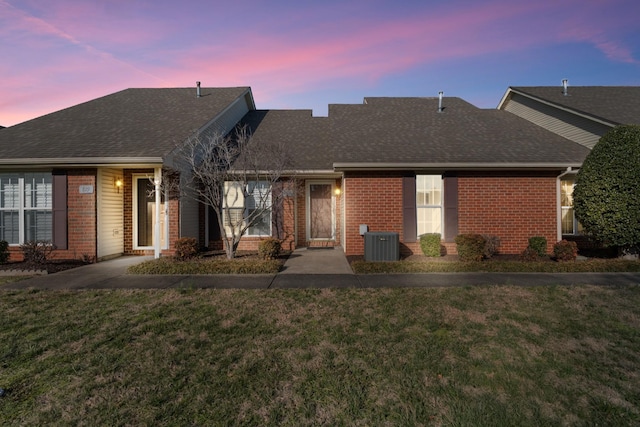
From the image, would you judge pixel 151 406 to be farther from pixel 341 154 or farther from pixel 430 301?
pixel 341 154

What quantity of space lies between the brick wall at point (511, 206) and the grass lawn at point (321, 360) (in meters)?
4.79

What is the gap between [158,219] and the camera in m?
9.73

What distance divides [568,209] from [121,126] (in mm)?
16851

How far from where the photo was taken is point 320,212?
1273cm

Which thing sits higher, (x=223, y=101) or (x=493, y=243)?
(x=223, y=101)

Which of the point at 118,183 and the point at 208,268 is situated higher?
the point at 118,183

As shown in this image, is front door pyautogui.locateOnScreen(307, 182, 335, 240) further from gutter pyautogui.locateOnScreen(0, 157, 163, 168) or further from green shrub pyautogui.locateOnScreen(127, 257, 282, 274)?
gutter pyautogui.locateOnScreen(0, 157, 163, 168)

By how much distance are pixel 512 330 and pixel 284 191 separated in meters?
8.28

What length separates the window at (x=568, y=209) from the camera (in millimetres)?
11609

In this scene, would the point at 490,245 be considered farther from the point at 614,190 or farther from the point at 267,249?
the point at 267,249

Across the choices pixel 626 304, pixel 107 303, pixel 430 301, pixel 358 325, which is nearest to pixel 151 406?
pixel 358 325

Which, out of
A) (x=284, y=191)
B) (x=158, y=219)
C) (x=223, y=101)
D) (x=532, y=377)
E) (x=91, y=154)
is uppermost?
(x=223, y=101)

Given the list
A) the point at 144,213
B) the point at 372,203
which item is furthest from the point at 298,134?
the point at 144,213

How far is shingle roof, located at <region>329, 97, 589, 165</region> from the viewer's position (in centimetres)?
1045
